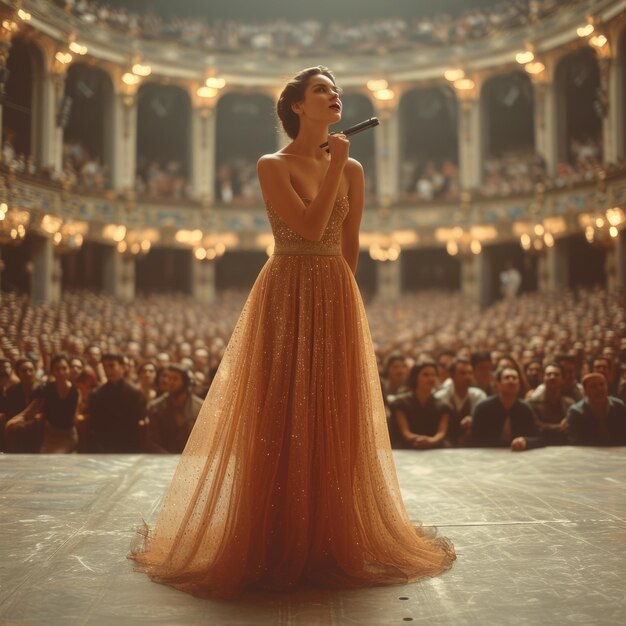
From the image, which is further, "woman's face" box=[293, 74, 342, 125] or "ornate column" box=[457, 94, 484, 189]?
"ornate column" box=[457, 94, 484, 189]

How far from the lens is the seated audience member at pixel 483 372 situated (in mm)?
8250

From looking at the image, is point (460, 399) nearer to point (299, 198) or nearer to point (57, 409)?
point (57, 409)

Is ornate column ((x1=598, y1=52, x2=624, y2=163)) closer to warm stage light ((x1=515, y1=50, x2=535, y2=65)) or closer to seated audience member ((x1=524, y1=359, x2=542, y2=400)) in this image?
warm stage light ((x1=515, y1=50, x2=535, y2=65))

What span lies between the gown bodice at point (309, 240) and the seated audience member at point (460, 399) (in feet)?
12.6

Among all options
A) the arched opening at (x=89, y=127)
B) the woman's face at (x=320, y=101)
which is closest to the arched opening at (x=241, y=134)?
the arched opening at (x=89, y=127)

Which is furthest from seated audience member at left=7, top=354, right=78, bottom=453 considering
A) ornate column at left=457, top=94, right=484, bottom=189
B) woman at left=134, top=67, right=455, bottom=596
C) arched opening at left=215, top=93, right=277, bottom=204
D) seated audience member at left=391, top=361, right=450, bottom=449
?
arched opening at left=215, top=93, right=277, bottom=204

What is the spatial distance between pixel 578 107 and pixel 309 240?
1105 inches

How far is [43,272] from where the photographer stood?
23.9 meters

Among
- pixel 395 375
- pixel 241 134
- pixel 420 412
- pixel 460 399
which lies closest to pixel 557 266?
pixel 241 134

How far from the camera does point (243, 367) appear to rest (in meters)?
3.18

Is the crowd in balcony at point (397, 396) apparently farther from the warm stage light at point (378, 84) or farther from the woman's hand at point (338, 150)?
the warm stage light at point (378, 84)

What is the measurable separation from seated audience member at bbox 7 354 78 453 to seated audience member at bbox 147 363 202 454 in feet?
2.34

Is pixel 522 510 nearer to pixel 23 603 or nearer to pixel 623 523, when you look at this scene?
pixel 623 523

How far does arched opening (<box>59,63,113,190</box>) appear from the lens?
90.9ft
